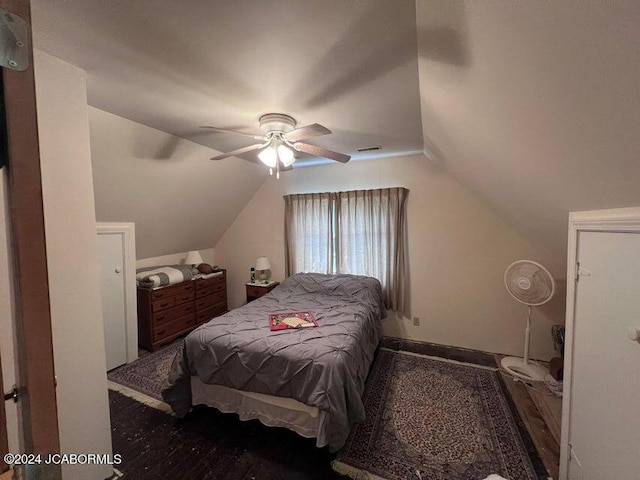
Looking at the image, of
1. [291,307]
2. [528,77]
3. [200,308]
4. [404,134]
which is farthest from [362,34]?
[200,308]

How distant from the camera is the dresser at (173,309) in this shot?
3.14 meters

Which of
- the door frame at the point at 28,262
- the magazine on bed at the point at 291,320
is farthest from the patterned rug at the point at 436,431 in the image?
the door frame at the point at 28,262

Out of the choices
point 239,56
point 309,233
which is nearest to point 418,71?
point 239,56

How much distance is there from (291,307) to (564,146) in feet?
8.05

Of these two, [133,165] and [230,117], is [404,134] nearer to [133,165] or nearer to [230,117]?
[230,117]

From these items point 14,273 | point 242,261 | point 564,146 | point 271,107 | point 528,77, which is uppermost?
point 271,107

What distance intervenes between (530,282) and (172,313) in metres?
4.19

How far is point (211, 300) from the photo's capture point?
408cm

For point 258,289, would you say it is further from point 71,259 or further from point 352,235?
point 71,259

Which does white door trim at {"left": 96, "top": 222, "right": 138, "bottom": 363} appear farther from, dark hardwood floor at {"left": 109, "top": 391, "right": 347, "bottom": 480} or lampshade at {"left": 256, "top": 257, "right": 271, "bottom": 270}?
lampshade at {"left": 256, "top": 257, "right": 271, "bottom": 270}

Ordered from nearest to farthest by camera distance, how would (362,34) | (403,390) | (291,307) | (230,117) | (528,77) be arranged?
(528,77)
(362,34)
(230,117)
(403,390)
(291,307)

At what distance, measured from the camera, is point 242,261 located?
4492mm

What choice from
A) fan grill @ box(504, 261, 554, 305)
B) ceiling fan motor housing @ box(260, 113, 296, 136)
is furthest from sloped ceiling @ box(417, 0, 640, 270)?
ceiling fan motor housing @ box(260, 113, 296, 136)

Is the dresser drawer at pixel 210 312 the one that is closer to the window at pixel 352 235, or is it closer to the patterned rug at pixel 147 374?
the patterned rug at pixel 147 374
